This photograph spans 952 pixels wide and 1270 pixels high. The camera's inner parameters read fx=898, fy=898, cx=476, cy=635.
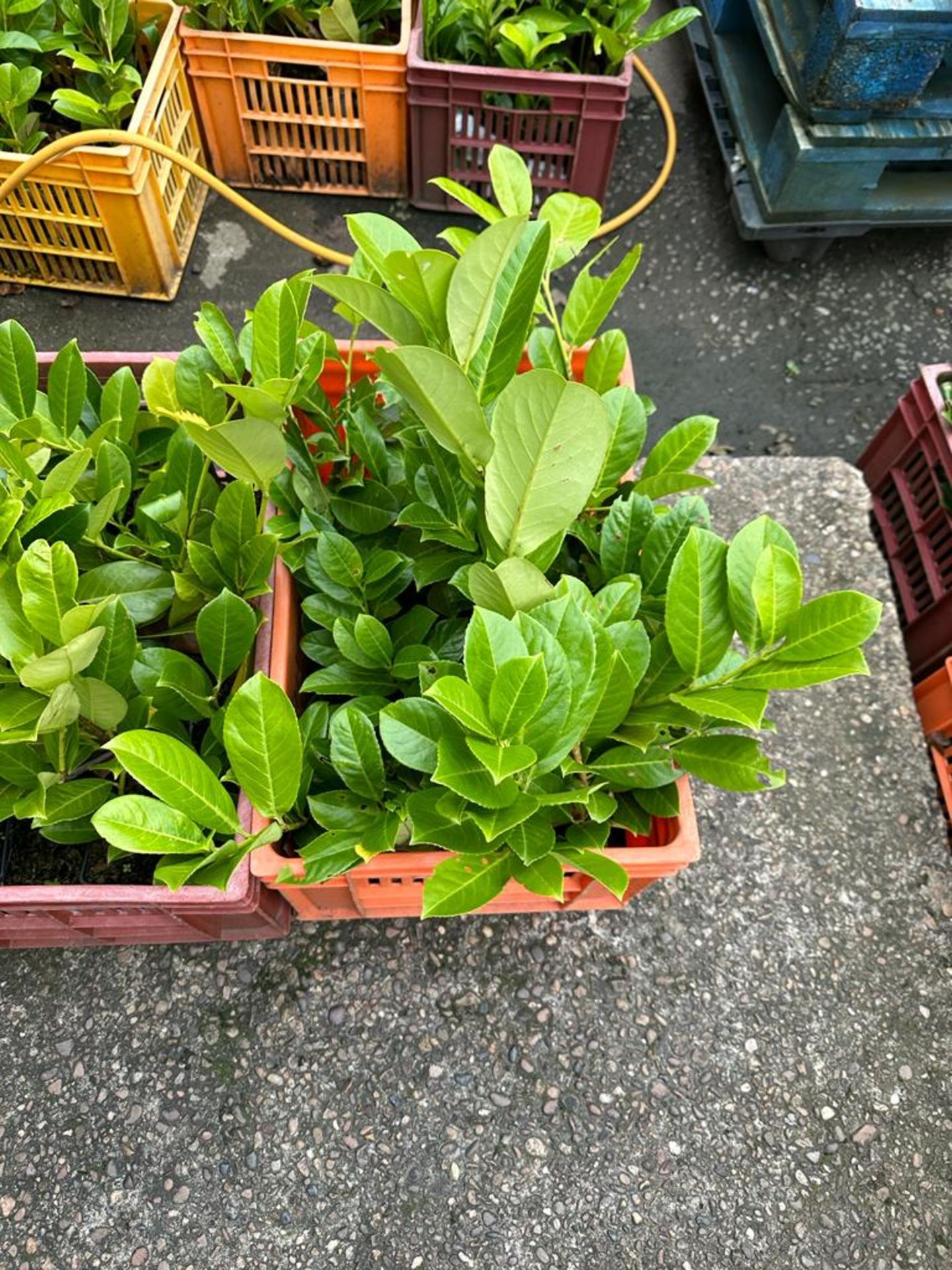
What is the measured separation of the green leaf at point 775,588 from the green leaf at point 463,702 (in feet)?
1.02

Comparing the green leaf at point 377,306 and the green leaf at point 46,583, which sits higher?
the green leaf at point 377,306

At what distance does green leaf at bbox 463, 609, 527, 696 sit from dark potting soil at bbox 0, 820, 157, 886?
763 millimetres

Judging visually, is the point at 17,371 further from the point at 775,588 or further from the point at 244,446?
the point at 775,588

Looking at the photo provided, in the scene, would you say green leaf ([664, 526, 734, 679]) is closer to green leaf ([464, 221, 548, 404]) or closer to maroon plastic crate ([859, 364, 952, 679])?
green leaf ([464, 221, 548, 404])

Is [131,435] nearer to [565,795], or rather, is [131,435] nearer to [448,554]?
[448,554]

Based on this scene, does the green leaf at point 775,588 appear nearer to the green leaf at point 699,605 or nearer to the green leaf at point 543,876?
the green leaf at point 699,605

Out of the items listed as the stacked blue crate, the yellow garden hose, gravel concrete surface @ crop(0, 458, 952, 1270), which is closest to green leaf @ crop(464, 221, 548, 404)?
the yellow garden hose

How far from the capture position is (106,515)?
3.55 feet

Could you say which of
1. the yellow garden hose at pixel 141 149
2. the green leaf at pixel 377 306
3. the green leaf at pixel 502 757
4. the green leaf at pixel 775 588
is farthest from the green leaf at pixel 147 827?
the yellow garden hose at pixel 141 149

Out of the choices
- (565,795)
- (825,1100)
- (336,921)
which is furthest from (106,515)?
(825,1100)

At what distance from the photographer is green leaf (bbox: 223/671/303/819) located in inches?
36.9

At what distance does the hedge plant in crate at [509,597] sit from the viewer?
829 mm

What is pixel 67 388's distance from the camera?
119 cm

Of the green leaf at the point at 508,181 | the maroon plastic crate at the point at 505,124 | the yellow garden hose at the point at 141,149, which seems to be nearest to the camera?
the green leaf at the point at 508,181
